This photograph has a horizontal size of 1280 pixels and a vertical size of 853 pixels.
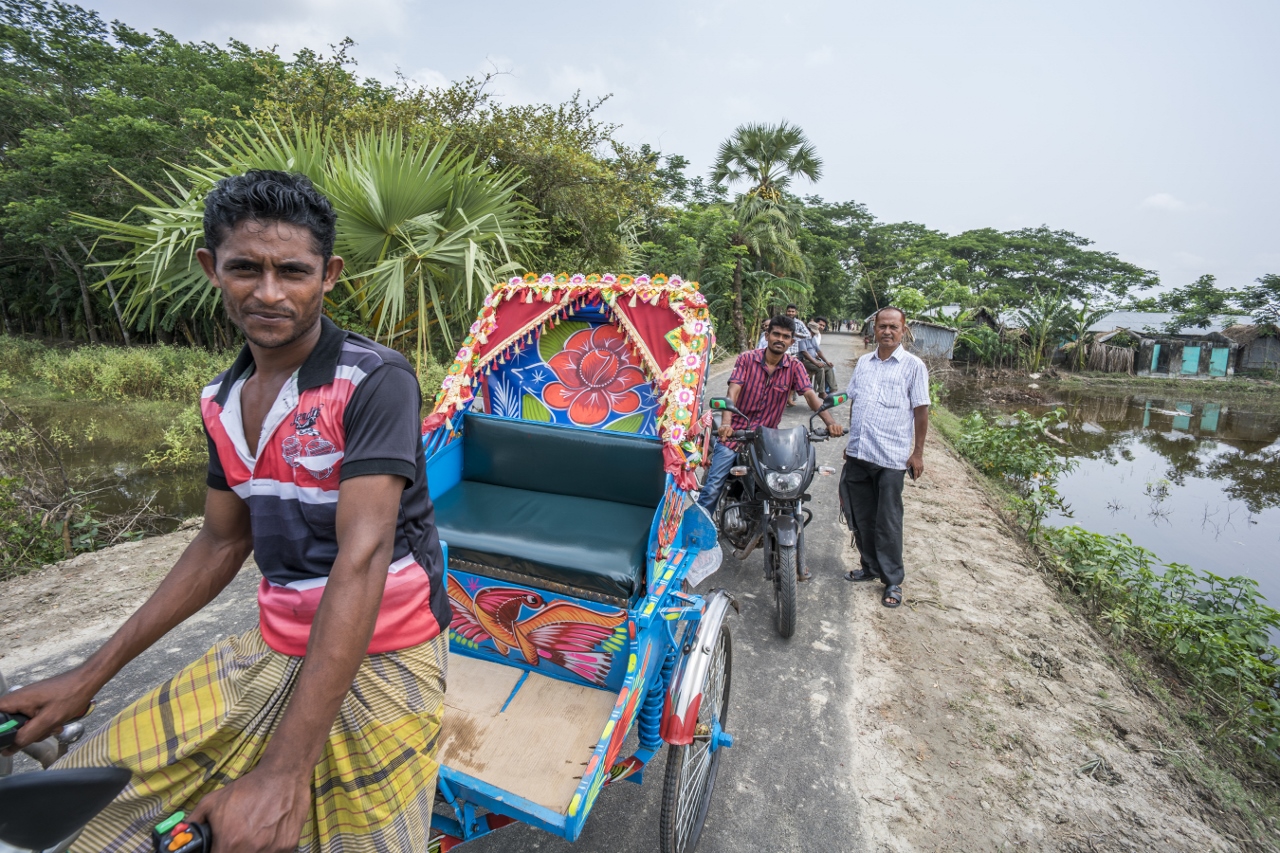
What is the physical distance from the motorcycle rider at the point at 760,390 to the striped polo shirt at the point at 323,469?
3.23 m

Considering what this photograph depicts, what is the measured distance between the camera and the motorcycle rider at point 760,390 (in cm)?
439

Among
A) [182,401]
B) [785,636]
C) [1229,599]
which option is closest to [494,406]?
[785,636]

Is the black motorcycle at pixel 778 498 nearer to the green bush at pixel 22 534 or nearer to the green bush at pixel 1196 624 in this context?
the green bush at pixel 1196 624

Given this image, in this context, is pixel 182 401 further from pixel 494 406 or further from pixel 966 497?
pixel 966 497

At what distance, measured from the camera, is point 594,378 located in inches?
134

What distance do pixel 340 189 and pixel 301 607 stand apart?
160 inches

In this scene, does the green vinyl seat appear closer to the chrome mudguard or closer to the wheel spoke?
the chrome mudguard

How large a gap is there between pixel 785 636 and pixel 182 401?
1170cm

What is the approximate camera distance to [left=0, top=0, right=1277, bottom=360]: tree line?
4449mm

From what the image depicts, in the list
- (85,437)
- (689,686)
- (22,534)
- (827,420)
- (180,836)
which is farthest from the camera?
(85,437)

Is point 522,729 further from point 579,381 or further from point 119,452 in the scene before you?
point 119,452

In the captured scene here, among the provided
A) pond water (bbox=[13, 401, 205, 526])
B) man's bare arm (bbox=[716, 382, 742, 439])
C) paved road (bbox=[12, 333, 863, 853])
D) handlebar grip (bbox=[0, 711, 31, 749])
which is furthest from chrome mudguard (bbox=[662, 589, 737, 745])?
pond water (bbox=[13, 401, 205, 526])

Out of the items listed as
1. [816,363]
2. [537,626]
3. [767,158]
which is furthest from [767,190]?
[537,626]

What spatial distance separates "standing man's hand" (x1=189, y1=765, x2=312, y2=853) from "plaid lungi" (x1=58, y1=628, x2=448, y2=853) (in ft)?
0.50
